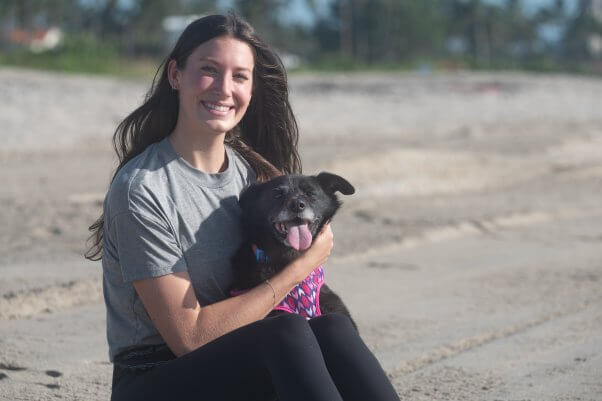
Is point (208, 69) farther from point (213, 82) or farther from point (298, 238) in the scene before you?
point (298, 238)

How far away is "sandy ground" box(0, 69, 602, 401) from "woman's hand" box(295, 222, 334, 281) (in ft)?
4.32

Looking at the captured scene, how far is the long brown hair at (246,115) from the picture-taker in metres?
3.09

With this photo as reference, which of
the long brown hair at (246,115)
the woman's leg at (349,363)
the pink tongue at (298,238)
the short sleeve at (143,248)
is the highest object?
the long brown hair at (246,115)

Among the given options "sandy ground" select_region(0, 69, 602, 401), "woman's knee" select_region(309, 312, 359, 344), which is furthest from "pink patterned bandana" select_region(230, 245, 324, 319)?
"sandy ground" select_region(0, 69, 602, 401)

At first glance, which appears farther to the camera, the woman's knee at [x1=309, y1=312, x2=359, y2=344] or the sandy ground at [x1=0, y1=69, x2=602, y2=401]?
the sandy ground at [x1=0, y1=69, x2=602, y2=401]

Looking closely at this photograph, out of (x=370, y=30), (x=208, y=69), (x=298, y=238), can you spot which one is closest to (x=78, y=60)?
(x=208, y=69)

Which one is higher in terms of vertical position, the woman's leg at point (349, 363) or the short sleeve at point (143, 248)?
the short sleeve at point (143, 248)

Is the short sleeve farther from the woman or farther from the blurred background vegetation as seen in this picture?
the blurred background vegetation

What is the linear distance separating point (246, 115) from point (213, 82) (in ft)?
1.70

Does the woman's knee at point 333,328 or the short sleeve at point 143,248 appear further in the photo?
the woman's knee at point 333,328

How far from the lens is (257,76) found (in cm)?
340

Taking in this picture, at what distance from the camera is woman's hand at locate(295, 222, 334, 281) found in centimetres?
305

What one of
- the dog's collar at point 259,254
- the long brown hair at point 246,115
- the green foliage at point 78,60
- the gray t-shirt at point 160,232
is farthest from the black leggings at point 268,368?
the green foliage at point 78,60

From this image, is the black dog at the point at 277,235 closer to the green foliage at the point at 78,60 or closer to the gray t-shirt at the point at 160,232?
the gray t-shirt at the point at 160,232
